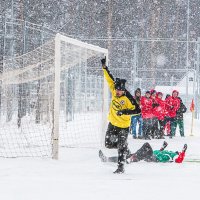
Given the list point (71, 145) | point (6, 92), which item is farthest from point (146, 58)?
point (71, 145)

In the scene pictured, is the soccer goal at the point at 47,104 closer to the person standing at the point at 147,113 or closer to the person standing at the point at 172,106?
the person standing at the point at 147,113

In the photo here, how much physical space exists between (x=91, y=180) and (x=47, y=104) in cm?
531

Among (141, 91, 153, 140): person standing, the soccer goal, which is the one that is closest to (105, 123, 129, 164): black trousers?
the soccer goal

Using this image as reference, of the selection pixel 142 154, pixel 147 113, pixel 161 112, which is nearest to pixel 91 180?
pixel 142 154

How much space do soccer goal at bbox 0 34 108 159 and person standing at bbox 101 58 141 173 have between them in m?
1.28

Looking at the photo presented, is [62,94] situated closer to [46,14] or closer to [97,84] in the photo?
[97,84]

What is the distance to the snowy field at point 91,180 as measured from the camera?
5402mm

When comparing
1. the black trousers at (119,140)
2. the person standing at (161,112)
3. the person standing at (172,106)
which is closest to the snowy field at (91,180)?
the black trousers at (119,140)

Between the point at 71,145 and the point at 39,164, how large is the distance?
325cm

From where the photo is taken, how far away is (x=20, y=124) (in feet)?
42.5

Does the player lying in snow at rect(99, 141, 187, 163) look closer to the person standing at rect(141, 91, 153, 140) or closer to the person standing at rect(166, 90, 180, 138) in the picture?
the person standing at rect(141, 91, 153, 140)

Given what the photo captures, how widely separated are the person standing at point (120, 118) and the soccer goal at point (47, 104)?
1285 mm

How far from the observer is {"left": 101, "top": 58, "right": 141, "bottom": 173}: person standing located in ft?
23.5

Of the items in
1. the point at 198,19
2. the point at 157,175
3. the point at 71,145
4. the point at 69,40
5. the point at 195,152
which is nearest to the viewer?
the point at 157,175
